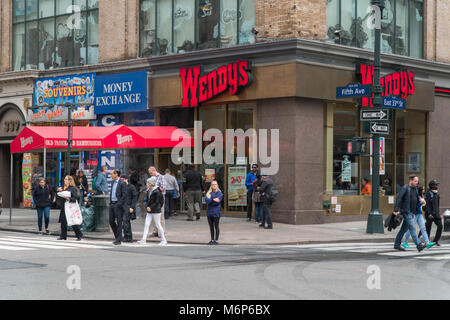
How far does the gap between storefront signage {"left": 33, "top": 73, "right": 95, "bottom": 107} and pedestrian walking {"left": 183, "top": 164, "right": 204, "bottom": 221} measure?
7.13m

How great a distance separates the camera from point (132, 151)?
1086 inches

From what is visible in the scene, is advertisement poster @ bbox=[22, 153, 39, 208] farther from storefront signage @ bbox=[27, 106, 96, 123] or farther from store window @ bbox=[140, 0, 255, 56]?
store window @ bbox=[140, 0, 255, 56]

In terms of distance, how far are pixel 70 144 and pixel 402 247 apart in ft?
35.1

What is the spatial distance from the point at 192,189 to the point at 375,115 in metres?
6.76

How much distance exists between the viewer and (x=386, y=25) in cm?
2583

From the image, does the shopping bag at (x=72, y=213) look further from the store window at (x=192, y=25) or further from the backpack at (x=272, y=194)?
the store window at (x=192, y=25)

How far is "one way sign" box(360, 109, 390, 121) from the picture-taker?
19.8 m

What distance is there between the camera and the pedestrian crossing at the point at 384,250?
586 inches

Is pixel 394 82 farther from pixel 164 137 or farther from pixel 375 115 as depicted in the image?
pixel 164 137

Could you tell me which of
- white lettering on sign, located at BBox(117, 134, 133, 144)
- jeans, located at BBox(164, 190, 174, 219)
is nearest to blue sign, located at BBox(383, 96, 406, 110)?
jeans, located at BBox(164, 190, 174, 219)

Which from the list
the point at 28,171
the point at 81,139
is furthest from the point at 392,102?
the point at 28,171

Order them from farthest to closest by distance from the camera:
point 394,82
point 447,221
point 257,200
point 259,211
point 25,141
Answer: point 394,82 → point 259,211 → point 25,141 → point 257,200 → point 447,221

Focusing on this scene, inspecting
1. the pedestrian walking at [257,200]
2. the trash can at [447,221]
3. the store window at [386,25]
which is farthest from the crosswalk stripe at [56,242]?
the store window at [386,25]

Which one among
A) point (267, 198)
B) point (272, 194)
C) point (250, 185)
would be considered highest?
point (250, 185)
